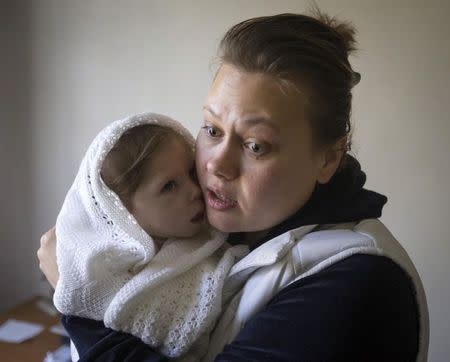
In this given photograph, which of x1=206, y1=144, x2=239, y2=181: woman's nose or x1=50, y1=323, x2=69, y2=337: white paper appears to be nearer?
x1=206, y1=144, x2=239, y2=181: woman's nose

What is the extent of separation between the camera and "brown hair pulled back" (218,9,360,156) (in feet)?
2.63

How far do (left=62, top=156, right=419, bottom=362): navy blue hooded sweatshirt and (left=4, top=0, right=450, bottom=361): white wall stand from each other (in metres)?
1.01

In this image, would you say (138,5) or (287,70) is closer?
(287,70)

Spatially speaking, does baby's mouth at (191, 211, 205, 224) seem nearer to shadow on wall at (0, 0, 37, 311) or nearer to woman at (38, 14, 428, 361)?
woman at (38, 14, 428, 361)

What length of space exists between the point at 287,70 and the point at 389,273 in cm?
41

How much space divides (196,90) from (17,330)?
4.27 feet

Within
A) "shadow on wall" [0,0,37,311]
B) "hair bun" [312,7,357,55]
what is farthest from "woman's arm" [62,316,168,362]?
"shadow on wall" [0,0,37,311]

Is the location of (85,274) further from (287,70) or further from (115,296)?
(287,70)

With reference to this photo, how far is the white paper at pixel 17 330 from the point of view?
1.76 meters

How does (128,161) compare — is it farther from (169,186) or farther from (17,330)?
(17,330)

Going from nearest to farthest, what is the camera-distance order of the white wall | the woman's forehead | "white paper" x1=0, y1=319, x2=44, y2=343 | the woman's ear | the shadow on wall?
the woman's forehead < the woman's ear < the white wall < "white paper" x1=0, y1=319, x2=44, y2=343 < the shadow on wall

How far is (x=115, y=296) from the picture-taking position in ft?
2.86

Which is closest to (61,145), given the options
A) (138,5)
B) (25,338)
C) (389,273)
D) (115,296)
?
(138,5)

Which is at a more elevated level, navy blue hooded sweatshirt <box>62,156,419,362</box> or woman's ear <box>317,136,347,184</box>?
woman's ear <box>317,136,347,184</box>
